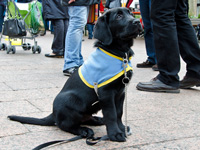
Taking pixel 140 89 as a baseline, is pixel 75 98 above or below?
above

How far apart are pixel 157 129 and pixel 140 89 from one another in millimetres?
1451

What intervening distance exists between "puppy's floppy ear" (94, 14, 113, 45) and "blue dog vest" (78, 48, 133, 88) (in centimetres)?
8

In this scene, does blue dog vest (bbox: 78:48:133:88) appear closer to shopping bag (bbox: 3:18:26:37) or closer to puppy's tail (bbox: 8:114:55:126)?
puppy's tail (bbox: 8:114:55:126)

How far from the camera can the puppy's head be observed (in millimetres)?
2354

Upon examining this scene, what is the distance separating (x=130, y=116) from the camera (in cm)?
294

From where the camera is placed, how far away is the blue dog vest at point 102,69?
7.57 feet

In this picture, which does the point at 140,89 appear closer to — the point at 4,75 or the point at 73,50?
the point at 73,50

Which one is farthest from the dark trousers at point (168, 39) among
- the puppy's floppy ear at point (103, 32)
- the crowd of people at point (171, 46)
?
the puppy's floppy ear at point (103, 32)

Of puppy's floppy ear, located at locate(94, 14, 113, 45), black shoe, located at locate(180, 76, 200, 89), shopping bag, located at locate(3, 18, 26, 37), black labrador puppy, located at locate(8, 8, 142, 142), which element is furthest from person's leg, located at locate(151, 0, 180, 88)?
shopping bag, located at locate(3, 18, 26, 37)

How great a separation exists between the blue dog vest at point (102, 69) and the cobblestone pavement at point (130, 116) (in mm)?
433

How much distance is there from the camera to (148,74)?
16.9 feet

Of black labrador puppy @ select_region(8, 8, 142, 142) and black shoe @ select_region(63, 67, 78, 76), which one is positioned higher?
black labrador puppy @ select_region(8, 8, 142, 142)

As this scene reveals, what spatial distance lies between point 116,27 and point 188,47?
197cm

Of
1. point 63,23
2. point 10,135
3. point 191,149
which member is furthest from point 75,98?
point 63,23
